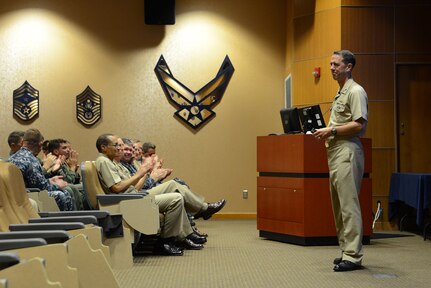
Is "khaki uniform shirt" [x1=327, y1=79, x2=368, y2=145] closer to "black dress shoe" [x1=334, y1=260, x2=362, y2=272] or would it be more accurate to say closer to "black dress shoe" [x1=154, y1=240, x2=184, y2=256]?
"black dress shoe" [x1=334, y1=260, x2=362, y2=272]

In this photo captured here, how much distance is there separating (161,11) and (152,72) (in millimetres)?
866

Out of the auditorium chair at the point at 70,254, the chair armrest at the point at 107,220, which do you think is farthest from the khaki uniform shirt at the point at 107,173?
the auditorium chair at the point at 70,254

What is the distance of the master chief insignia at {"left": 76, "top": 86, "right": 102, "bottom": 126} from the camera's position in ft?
31.4

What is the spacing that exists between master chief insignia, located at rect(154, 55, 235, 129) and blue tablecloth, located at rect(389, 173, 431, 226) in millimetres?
2907

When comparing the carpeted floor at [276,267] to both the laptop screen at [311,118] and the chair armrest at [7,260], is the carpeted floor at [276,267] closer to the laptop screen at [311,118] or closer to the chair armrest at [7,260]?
the laptop screen at [311,118]

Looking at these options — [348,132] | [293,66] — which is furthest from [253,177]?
[348,132]

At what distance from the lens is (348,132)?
4.77 metres

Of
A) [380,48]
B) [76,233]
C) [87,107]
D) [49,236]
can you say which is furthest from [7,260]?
[87,107]

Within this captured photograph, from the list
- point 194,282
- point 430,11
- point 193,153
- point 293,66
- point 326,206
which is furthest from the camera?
point 193,153

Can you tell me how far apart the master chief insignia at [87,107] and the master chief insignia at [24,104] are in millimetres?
595

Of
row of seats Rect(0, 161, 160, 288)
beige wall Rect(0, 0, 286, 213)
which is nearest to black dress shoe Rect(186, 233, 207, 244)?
row of seats Rect(0, 161, 160, 288)

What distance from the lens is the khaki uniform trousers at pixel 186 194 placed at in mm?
6355

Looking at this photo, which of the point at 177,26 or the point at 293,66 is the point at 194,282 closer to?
the point at 293,66

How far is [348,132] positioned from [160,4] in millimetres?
5419
